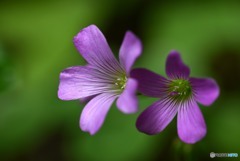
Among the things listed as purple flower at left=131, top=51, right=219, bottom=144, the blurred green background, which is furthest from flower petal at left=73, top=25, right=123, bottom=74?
the blurred green background

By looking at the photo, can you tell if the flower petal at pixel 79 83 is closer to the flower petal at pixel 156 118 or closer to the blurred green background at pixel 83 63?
the flower petal at pixel 156 118

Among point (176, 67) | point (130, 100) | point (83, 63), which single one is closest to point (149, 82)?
point (176, 67)

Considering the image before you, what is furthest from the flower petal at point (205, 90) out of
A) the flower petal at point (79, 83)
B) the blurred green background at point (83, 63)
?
the blurred green background at point (83, 63)

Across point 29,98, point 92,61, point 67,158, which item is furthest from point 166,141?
point 92,61

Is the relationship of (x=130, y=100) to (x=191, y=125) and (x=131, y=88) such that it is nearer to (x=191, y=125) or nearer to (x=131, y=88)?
(x=131, y=88)

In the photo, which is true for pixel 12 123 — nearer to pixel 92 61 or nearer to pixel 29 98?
pixel 29 98

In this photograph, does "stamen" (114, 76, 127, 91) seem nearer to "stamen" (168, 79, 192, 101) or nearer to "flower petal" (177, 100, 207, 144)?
"stamen" (168, 79, 192, 101)
